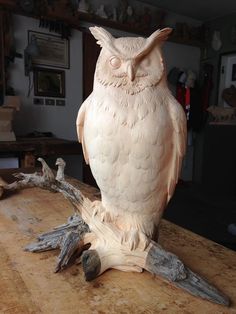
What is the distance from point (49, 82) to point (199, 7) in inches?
77.6

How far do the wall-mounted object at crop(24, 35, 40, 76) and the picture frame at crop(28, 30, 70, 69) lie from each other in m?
0.03

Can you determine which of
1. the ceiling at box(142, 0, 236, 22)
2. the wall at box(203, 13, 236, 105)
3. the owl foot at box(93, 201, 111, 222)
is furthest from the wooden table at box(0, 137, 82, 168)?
the wall at box(203, 13, 236, 105)

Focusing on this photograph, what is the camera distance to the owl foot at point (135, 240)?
664 mm

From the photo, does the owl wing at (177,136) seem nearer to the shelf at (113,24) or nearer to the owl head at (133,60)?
the owl head at (133,60)

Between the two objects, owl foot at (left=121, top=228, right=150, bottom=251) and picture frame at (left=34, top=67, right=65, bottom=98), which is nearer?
owl foot at (left=121, top=228, right=150, bottom=251)

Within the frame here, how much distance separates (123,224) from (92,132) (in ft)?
0.79

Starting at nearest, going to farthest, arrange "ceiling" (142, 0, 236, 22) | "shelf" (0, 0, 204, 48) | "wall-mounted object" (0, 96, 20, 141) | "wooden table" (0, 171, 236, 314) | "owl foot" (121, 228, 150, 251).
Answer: "wooden table" (0, 171, 236, 314) < "owl foot" (121, 228, 150, 251) < "wall-mounted object" (0, 96, 20, 141) < "shelf" (0, 0, 204, 48) < "ceiling" (142, 0, 236, 22)

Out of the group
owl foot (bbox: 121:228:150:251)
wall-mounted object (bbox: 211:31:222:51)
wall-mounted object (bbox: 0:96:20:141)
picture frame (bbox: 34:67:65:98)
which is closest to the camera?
owl foot (bbox: 121:228:150:251)

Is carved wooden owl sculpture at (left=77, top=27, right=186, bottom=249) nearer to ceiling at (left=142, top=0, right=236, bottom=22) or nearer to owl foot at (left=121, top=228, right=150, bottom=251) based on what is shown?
owl foot at (left=121, top=228, right=150, bottom=251)

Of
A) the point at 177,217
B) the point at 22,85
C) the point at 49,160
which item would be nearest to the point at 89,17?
the point at 22,85

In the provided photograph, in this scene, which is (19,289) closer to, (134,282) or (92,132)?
(134,282)

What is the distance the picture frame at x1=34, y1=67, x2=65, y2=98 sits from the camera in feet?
8.32

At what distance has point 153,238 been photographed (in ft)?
2.38

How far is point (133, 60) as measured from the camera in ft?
1.94
